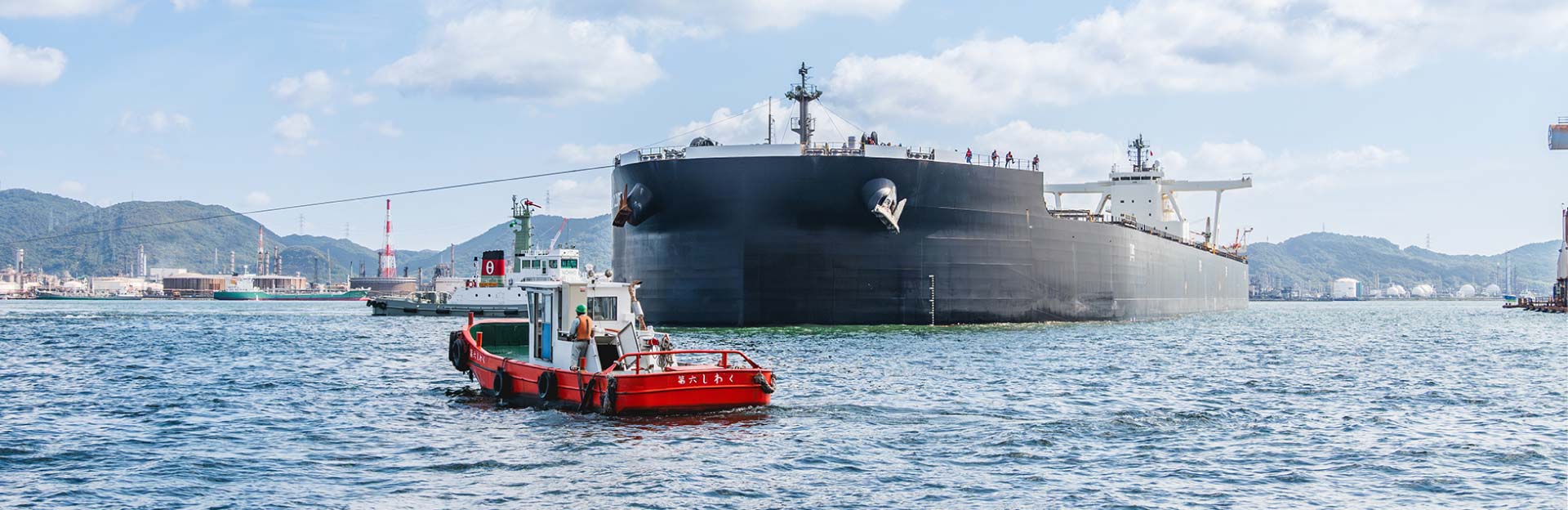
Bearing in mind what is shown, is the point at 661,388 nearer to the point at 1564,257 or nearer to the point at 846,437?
the point at 846,437

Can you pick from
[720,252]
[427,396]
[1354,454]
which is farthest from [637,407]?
[720,252]

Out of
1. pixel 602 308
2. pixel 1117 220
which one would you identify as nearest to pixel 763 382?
pixel 602 308

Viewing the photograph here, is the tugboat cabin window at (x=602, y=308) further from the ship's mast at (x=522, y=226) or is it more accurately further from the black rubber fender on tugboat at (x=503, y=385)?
the ship's mast at (x=522, y=226)

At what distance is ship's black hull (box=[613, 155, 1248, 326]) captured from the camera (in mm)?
37906

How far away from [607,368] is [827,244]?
20102 mm

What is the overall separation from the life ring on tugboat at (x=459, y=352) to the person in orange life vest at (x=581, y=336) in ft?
15.4

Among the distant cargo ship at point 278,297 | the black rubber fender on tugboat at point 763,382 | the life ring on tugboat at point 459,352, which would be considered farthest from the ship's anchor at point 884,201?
the distant cargo ship at point 278,297

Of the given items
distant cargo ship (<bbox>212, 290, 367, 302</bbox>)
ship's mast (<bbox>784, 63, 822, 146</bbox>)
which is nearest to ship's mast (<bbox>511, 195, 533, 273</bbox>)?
ship's mast (<bbox>784, 63, 822, 146</bbox>)

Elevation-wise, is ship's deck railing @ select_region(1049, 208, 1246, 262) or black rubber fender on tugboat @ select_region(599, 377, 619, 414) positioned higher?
ship's deck railing @ select_region(1049, 208, 1246, 262)

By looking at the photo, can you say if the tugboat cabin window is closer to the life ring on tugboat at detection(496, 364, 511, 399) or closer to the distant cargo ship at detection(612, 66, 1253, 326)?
the life ring on tugboat at detection(496, 364, 511, 399)

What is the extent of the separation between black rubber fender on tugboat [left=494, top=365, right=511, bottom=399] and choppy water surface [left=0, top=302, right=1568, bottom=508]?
0.90 ft

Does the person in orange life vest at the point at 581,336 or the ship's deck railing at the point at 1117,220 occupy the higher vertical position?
the ship's deck railing at the point at 1117,220

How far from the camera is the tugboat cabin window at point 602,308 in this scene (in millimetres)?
19344

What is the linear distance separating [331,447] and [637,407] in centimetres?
406
